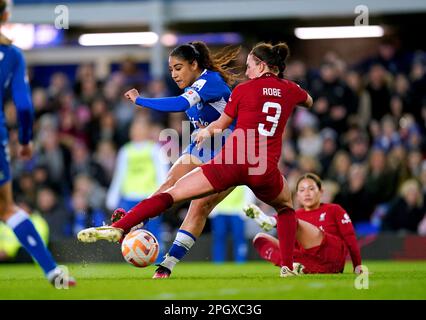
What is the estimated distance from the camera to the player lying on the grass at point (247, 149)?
7.53 metres

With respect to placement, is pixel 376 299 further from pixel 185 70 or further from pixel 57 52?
pixel 57 52

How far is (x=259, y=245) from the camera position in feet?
29.3

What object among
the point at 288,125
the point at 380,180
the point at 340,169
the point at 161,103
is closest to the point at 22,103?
the point at 161,103

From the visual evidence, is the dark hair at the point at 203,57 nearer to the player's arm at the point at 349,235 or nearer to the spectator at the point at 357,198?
the player's arm at the point at 349,235

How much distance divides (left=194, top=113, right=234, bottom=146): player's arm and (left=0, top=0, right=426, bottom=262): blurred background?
469 cm

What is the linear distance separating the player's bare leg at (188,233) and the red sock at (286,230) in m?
0.51

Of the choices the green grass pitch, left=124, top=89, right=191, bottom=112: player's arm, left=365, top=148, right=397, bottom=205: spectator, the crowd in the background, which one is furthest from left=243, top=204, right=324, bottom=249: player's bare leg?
left=365, top=148, right=397, bottom=205: spectator

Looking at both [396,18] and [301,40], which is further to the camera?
[301,40]

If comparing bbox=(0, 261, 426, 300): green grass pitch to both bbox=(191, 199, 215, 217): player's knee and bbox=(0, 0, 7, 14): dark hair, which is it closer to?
bbox=(191, 199, 215, 217): player's knee

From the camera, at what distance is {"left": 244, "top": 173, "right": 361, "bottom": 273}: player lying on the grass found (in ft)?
28.5

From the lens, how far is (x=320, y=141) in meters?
15.4

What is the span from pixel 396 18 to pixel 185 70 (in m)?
10.9

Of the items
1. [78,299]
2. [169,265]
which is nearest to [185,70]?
[169,265]
